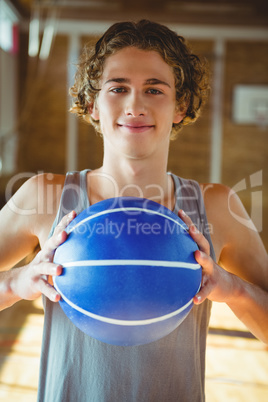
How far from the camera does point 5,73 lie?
9.05m

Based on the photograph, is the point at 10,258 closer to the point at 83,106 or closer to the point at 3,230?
the point at 3,230

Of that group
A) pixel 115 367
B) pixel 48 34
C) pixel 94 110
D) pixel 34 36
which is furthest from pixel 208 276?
pixel 48 34

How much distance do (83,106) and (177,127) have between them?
0.97 feet

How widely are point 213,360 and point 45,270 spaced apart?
7.01 feet

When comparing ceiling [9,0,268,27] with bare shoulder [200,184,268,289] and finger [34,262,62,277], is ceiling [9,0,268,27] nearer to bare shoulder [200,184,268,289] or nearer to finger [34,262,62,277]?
bare shoulder [200,184,268,289]

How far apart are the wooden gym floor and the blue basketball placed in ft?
5.34

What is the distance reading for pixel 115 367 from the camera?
3.22 ft

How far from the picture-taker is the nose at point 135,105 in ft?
3.23

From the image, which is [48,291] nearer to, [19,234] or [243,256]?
[19,234]

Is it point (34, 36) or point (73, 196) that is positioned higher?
point (34, 36)

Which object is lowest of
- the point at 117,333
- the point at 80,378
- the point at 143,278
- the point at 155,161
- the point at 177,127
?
the point at 80,378

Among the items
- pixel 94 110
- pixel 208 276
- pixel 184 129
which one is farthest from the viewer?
pixel 184 129

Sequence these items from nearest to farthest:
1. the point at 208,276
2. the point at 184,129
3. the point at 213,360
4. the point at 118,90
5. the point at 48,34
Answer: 1. the point at 208,276
2. the point at 118,90
3. the point at 213,360
4. the point at 48,34
5. the point at 184,129

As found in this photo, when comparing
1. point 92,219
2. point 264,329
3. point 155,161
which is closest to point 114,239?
point 92,219
